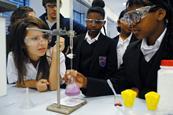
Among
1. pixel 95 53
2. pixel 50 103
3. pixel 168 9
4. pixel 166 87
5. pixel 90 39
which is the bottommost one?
pixel 50 103

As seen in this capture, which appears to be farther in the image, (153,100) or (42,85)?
(42,85)

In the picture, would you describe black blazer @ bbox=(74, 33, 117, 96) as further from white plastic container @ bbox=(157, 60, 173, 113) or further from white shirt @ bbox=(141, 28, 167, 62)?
white plastic container @ bbox=(157, 60, 173, 113)

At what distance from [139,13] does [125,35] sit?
4.07 feet

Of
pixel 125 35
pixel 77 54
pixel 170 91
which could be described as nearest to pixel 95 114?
pixel 170 91

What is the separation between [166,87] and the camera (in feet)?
2.46

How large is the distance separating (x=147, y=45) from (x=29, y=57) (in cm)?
72

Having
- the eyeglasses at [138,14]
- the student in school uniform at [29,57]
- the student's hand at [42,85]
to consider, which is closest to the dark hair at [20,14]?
the student in school uniform at [29,57]

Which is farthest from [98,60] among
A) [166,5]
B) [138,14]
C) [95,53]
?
[166,5]

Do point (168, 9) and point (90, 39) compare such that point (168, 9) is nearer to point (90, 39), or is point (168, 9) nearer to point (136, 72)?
point (136, 72)

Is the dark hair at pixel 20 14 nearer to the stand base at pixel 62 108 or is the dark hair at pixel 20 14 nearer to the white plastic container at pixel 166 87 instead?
the stand base at pixel 62 108

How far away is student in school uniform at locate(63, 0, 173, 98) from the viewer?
1041mm

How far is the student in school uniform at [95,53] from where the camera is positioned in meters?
1.50

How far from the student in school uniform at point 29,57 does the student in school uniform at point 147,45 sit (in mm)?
332

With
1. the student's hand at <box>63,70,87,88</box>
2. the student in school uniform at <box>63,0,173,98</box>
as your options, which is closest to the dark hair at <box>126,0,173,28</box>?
the student in school uniform at <box>63,0,173,98</box>
